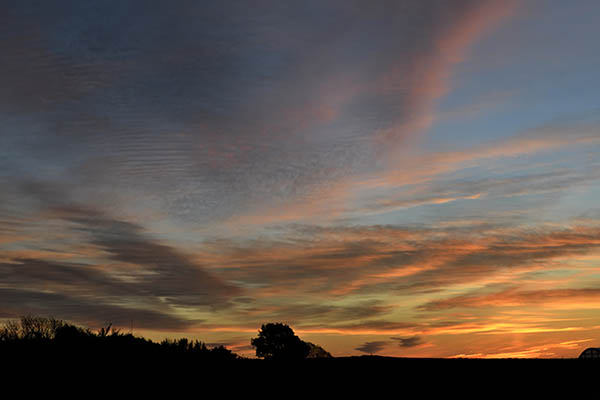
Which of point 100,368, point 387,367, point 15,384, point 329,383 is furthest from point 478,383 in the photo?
point 15,384

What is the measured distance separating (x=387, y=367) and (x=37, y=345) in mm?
12712

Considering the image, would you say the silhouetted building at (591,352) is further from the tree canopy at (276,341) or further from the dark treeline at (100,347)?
the tree canopy at (276,341)

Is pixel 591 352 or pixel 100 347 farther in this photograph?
pixel 591 352

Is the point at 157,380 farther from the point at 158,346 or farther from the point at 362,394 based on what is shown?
the point at 158,346

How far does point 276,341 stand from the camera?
77.8 m

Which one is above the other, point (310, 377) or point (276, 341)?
point (276, 341)

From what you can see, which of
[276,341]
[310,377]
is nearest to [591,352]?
[310,377]

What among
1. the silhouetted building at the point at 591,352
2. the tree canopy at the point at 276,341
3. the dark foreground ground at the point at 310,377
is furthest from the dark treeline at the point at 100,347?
the tree canopy at the point at 276,341

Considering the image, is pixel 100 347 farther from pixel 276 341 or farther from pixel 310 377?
pixel 276 341

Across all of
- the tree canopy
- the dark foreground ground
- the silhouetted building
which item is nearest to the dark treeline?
the dark foreground ground

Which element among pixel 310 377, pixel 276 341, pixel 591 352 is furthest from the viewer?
pixel 276 341

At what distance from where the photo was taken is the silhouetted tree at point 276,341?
7718cm

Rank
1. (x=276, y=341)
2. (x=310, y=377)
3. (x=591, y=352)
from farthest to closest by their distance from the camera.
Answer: (x=276, y=341) < (x=591, y=352) < (x=310, y=377)

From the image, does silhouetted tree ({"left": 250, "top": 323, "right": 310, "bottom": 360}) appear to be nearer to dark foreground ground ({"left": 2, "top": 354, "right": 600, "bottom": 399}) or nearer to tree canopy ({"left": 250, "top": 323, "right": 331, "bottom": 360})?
tree canopy ({"left": 250, "top": 323, "right": 331, "bottom": 360})
